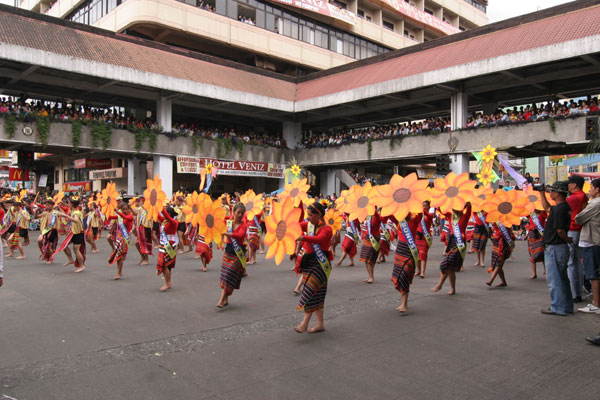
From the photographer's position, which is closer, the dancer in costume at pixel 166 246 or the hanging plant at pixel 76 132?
the dancer in costume at pixel 166 246

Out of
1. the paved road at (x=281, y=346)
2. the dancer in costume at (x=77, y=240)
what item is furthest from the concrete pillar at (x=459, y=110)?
the dancer in costume at (x=77, y=240)

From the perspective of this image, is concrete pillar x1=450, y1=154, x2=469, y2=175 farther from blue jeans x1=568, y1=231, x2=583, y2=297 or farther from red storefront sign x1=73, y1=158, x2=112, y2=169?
red storefront sign x1=73, y1=158, x2=112, y2=169

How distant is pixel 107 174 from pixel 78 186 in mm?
6202

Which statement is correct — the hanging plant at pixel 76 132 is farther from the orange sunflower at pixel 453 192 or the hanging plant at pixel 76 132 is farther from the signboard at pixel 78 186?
the orange sunflower at pixel 453 192

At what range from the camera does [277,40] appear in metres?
35.7

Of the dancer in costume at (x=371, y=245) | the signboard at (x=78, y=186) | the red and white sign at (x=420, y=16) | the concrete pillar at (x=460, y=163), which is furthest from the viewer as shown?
the red and white sign at (x=420, y=16)

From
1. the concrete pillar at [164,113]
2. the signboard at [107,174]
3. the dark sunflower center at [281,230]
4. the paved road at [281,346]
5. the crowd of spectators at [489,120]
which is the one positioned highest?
the concrete pillar at [164,113]

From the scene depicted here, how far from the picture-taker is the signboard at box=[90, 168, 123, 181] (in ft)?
107

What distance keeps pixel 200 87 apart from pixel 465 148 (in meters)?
14.4

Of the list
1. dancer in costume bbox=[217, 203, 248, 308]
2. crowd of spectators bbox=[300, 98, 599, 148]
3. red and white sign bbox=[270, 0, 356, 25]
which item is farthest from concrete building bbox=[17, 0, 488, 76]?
dancer in costume bbox=[217, 203, 248, 308]

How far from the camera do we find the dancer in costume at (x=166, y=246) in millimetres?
8070

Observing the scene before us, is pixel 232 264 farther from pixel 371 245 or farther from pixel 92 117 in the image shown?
pixel 92 117

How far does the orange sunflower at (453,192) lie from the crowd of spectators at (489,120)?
15.7 m

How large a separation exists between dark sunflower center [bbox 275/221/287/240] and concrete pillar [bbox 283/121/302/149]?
2741 cm
